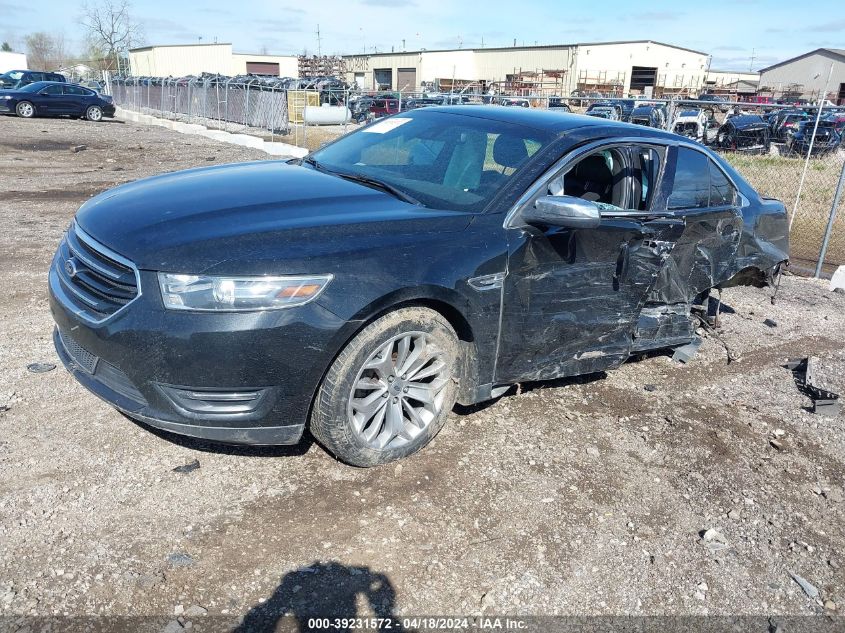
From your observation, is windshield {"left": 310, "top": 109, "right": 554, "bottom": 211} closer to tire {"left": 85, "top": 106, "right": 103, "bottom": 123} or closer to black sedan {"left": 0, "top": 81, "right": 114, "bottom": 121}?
black sedan {"left": 0, "top": 81, "right": 114, "bottom": 121}

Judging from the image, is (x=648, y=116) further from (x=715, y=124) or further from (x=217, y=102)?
(x=217, y=102)

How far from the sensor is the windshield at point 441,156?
3.73 m

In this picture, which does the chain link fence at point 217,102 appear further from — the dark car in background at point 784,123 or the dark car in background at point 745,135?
the dark car in background at point 784,123

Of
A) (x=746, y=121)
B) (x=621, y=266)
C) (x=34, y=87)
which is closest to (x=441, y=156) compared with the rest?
(x=621, y=266)

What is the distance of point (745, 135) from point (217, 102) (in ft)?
65.9

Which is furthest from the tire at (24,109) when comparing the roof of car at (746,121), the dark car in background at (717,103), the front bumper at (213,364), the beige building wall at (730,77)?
the beige building wall at (730,77)

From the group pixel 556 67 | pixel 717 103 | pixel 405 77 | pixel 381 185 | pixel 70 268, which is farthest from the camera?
pixel 405 77

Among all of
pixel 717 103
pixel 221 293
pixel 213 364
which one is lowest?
pixel 213 364

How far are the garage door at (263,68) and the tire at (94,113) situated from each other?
55531mm

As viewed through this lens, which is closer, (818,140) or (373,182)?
(373,182)

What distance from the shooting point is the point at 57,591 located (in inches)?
98.0

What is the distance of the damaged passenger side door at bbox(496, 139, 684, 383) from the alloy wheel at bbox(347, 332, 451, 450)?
1.41ft

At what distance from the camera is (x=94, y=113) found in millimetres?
28578

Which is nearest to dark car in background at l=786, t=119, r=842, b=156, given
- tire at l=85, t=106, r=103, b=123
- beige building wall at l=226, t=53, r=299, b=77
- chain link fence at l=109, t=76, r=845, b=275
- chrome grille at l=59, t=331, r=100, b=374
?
chain link fence at l=109, t=76, r=845, b=275
